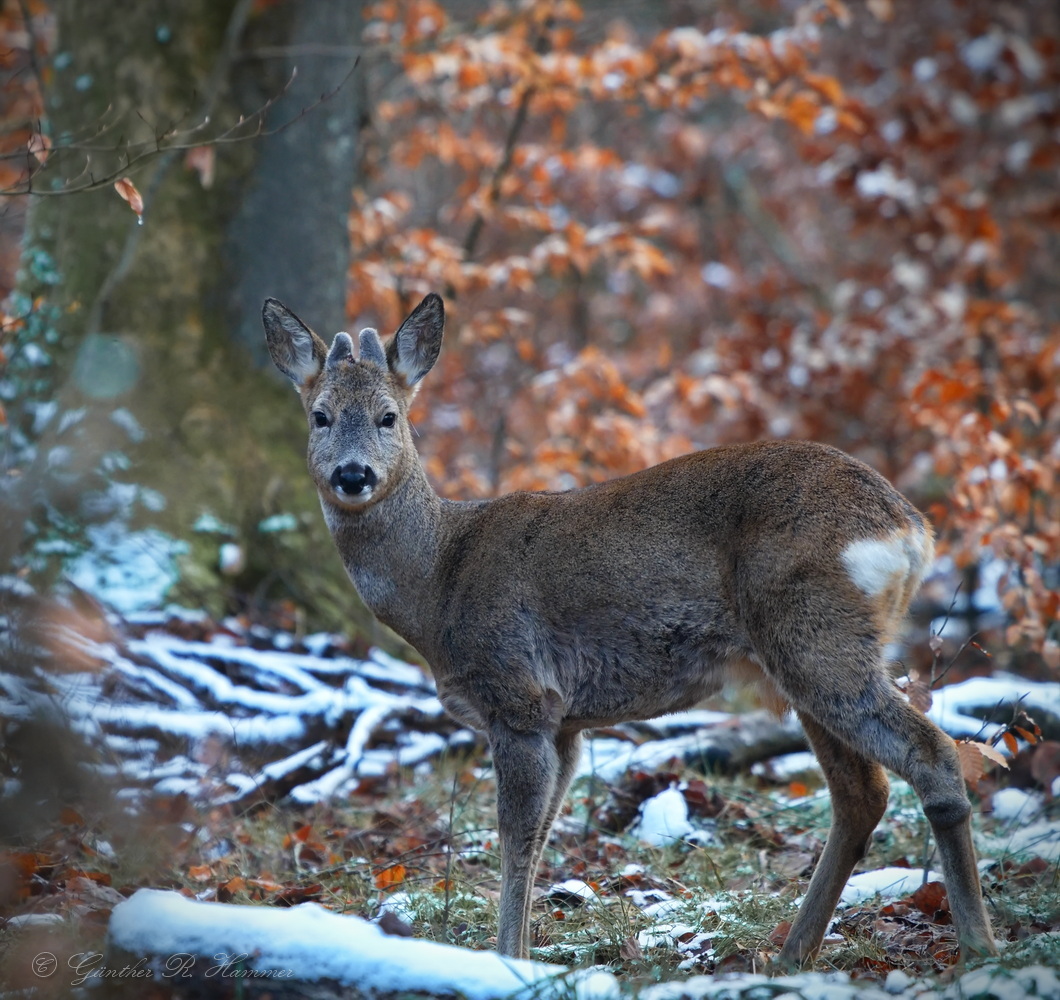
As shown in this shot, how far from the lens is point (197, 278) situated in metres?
7.66

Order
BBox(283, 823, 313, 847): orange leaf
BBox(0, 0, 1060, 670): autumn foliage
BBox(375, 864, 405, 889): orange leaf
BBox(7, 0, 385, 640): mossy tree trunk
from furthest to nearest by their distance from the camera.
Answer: BBox(0, 0, 1060, 670): autumn foliage
BBox(7, 0, 385, 640): mossy tree trunk
BBox(283, 823, 313, 847): orange leaf
BBox(375, 864, 405, 889): orange leaf

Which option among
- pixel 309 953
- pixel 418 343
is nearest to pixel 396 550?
pixel 418 343

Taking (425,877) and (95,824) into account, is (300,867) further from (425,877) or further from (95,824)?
(95,824)

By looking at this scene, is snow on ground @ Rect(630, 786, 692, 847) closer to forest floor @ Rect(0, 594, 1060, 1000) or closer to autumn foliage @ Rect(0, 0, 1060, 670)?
forest floor @ Rect(0, 594, 1060, 1000)

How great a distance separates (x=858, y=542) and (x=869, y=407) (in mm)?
8370

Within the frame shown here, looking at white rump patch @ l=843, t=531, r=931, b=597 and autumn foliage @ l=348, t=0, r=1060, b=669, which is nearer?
white rump patch @ l=843, t=531, r=931, b=597

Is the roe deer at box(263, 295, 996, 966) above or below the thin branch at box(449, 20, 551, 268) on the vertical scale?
below

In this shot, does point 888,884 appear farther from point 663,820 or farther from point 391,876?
point 391,876

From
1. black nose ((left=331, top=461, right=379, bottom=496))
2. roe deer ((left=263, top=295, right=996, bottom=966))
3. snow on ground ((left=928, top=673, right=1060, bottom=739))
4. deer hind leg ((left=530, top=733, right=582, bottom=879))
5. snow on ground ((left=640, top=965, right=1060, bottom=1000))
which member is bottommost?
snow on ground ((left=928, top=673, right=1060, bottom=739))

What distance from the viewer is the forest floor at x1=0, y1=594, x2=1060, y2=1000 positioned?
330cm

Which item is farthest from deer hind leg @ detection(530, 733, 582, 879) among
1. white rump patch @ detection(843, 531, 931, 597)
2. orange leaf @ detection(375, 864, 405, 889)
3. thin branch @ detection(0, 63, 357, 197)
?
thin branch @ detection(0, 63, 357, 197)

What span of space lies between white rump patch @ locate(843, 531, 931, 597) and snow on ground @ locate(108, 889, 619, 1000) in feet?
5.20

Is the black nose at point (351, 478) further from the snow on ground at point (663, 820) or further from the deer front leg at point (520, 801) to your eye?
the snow on ground at point (663, 820)

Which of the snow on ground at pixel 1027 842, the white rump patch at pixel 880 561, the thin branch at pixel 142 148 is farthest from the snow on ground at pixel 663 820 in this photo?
the thin branch at pixel 142 148
